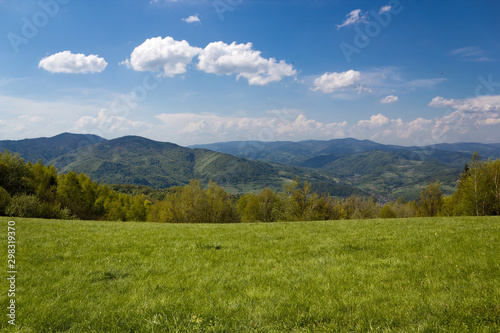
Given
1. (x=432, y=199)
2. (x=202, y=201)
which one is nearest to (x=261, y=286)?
(x=202, y=201)

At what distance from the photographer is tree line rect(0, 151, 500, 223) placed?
4525cm

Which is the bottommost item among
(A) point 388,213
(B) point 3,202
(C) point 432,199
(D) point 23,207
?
(A) point 388,213

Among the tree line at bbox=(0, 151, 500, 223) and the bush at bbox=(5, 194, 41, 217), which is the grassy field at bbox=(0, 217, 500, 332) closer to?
the bush at bbox=(5, 194, 41, 217)

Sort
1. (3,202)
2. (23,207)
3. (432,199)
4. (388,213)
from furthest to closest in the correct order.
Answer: (388,213), (432,199), (23,207), (3,202)

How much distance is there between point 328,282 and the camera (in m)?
8.50

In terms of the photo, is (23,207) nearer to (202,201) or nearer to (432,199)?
(202,201)

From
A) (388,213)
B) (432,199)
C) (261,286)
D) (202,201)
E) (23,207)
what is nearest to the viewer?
(261,286)

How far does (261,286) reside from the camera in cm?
838

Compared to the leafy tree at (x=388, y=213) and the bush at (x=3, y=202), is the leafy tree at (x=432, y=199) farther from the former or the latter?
the bush at (x=3, y=202)

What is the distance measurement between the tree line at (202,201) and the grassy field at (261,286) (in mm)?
37709

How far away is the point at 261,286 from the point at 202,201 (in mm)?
60789

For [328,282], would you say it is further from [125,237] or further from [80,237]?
[80,237]

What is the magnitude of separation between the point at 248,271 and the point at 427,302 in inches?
227

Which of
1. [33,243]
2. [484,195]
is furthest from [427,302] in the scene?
[484,195]
